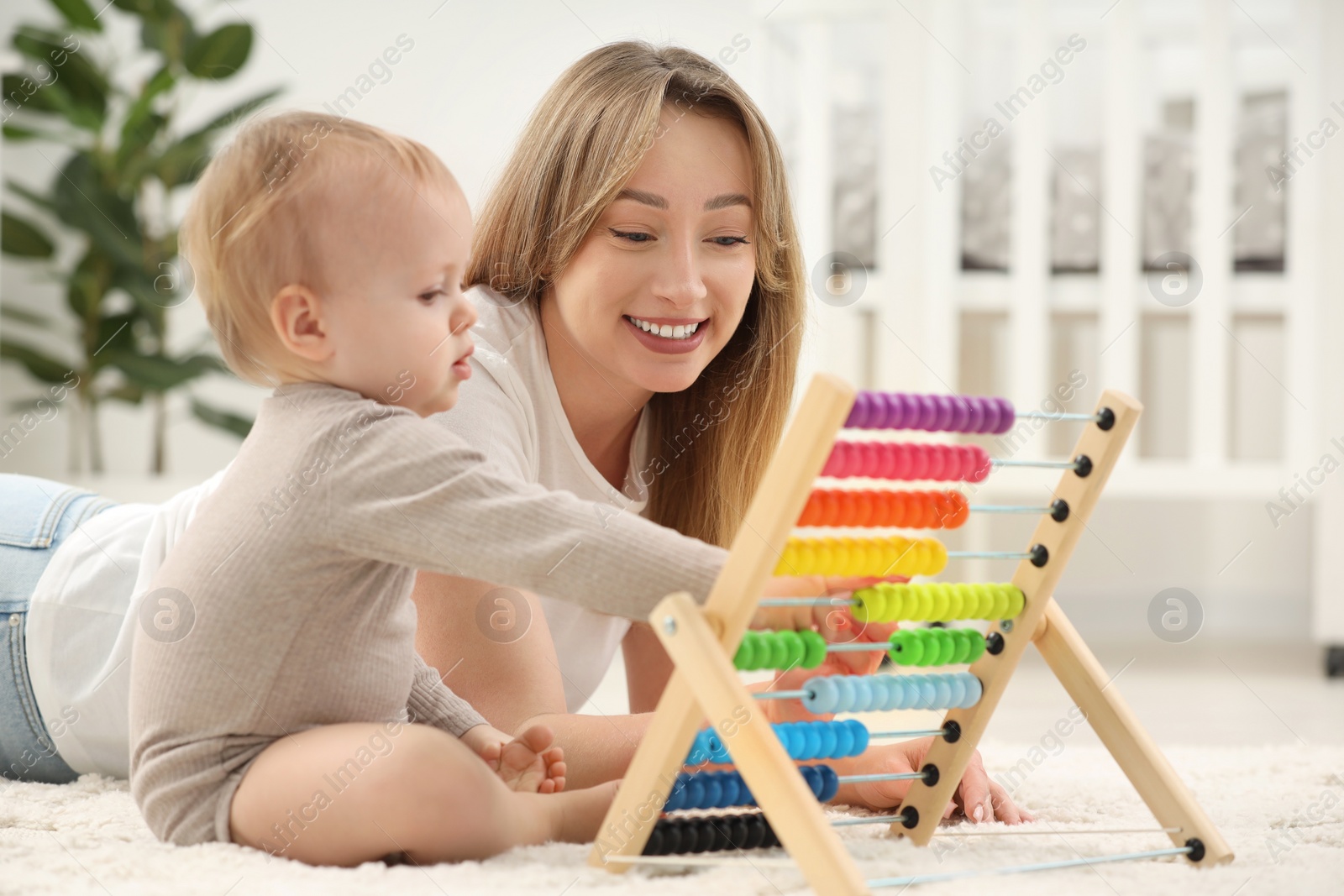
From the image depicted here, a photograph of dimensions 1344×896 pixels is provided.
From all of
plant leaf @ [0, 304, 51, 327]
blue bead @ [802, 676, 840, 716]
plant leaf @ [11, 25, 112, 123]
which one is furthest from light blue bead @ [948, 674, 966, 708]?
plant leaf @ [0, 304, 51, 327]

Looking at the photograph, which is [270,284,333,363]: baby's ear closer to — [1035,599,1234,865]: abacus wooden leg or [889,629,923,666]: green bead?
[889,629,923,666]: green bead

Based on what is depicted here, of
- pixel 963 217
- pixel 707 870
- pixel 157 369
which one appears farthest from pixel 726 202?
pixel 157 369

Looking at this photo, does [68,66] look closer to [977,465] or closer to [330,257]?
[330,257]

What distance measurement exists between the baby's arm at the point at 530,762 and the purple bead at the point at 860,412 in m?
0.34

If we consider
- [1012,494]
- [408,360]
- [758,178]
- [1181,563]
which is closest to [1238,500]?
[1181,563]

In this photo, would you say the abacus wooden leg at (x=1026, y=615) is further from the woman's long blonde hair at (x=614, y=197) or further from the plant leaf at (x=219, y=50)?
the plant leaf at (x=219, y=50)

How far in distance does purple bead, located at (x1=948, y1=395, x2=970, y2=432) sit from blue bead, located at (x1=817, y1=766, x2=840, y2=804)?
10.1 inches

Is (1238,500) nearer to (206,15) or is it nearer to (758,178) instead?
(758,178)

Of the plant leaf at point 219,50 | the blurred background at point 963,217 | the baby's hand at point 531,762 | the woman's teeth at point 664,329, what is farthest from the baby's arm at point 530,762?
the plant leaf at point 219,50

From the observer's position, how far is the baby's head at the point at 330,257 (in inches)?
33.5

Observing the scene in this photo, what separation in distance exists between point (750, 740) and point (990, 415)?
0.98 ft

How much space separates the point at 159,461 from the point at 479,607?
1880mm

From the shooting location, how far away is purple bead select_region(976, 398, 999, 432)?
859 mm

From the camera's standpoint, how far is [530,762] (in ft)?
3.03
